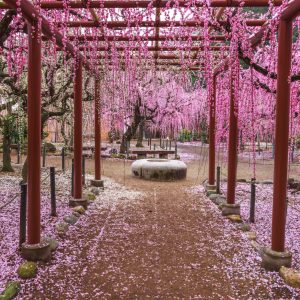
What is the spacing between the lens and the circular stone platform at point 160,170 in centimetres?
1311

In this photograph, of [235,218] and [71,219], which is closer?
[71,219]

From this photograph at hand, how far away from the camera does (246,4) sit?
15.8 ft

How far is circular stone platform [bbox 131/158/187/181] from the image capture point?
1311cm

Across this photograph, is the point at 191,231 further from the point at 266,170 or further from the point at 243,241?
the point at 266,170

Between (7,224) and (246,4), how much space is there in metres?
5.45

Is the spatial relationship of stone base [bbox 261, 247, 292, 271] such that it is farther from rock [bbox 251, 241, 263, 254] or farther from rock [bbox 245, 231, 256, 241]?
rock [bbox 245, 231, 256, 241]

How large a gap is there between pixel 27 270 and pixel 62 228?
1837 millimetres

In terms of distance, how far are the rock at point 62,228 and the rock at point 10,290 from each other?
2.02m

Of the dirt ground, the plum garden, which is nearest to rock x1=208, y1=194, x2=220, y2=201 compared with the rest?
the plum garden

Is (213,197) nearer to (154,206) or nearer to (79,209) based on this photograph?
(154,206)

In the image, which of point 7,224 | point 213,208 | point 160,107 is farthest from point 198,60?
point 160,107

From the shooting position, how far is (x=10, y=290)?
4.06 meters

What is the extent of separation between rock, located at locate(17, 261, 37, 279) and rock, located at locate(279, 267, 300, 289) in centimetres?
317

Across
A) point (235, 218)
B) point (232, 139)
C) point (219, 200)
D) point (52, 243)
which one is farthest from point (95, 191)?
point (52, 243)
